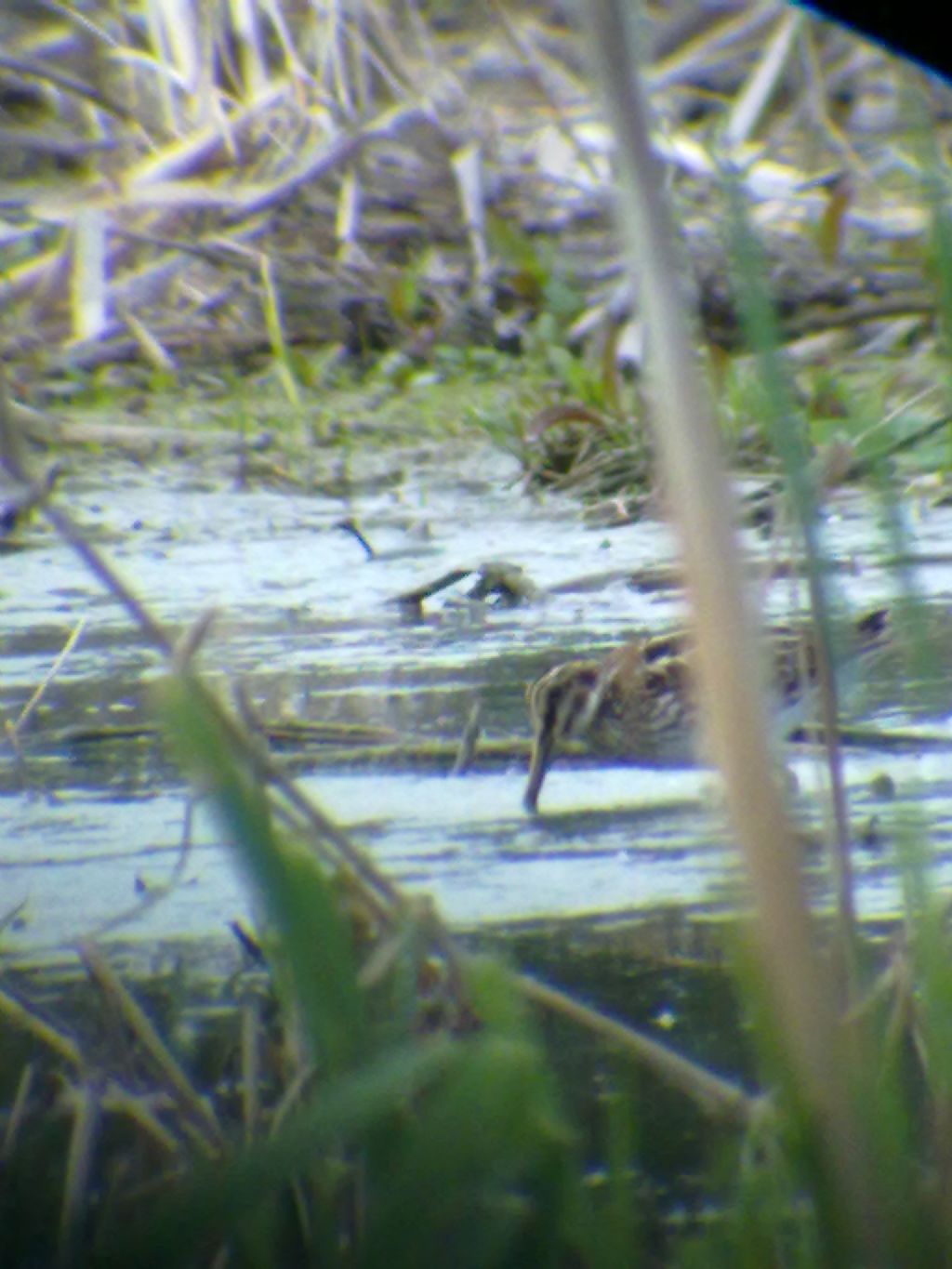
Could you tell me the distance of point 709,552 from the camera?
697 millimetres

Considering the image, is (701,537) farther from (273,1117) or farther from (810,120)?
(810,120)

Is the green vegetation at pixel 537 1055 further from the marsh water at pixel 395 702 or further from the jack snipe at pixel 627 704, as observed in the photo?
the jack snipe at pixel 627 704

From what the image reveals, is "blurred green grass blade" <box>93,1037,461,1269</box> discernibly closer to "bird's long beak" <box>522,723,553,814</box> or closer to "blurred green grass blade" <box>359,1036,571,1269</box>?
"blurred green grass blade" <box>359,1036,571,1269</box>

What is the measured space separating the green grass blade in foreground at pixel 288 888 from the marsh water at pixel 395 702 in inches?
6.6

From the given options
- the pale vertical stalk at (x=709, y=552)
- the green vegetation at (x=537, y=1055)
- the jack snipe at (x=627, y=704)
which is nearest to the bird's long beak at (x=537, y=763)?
the jack snipe at (x=627, y=704)

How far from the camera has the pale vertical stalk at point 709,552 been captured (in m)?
0.68

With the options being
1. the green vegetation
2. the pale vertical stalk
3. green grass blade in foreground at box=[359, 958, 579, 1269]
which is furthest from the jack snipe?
the pale vertical stalk

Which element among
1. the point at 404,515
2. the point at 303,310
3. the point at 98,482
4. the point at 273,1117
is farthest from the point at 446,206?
the point at 273,1117

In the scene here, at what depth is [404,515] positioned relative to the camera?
13.1ft

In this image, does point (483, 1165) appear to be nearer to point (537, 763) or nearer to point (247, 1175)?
point (247, 1175)

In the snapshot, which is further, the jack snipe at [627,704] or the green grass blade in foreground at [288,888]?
the jack snipe at [627,704]

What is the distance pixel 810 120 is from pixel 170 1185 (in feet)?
3.29

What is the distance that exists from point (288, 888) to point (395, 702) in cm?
162

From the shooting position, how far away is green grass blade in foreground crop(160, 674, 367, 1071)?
729 mm
